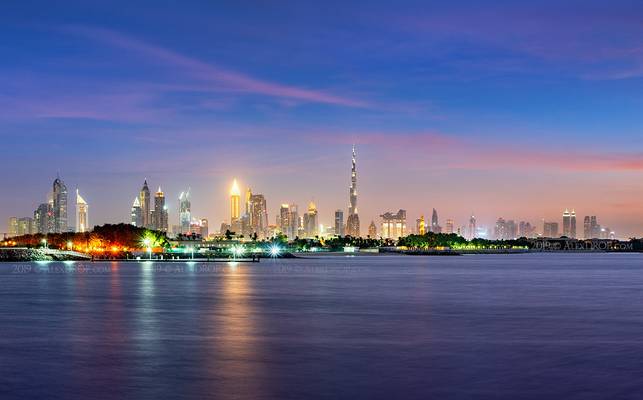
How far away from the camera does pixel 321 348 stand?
37.6 metres

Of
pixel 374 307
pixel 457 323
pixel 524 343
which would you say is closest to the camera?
pixel 524 343

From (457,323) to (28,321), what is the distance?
85.3 ft

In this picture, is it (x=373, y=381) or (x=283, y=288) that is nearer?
(x=373, y=381)

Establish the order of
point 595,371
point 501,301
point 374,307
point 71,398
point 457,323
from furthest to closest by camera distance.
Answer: point 501,301 < point 374,307 < point 457,323 < point 595,371 < point 71,398

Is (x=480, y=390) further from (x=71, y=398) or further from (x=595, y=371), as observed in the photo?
(x=71, y=398)

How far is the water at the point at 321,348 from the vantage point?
27422mm

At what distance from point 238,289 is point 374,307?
95.7ft

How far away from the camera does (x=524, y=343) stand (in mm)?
39281

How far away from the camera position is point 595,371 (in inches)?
1213

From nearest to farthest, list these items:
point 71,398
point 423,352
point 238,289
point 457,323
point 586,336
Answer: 1. point 71,398
2. point 423,352
3. point 586,336
4. point 457,323
5. point 238,289

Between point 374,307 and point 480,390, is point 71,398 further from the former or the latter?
point 374,307

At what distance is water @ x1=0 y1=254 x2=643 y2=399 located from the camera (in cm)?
2742

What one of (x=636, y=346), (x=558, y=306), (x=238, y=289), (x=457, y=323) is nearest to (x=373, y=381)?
(x=636, y=346)

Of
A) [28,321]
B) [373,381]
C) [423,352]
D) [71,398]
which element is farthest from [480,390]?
[28,321]
